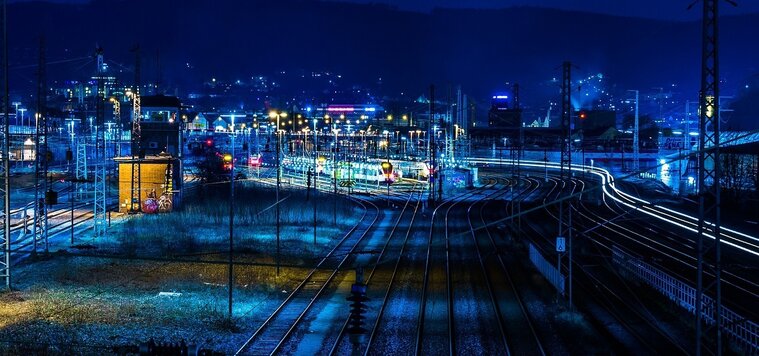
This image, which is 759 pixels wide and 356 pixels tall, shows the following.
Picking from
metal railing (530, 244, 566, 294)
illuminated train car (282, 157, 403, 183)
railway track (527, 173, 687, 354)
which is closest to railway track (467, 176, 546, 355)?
metal railing (530, 244, 566, 294)

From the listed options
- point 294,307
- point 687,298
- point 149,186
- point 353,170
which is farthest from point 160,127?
point 687,298

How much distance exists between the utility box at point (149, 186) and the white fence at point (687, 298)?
20301 mm

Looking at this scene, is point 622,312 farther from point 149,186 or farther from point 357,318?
point 149,186

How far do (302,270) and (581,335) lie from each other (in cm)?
928

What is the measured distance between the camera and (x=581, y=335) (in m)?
13.1

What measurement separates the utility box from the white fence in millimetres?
20301

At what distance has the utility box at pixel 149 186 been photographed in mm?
33094

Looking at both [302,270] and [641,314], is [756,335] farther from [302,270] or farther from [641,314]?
[302,270]

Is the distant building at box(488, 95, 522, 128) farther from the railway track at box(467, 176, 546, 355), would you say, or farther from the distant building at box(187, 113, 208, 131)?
the railway track at box(467, 176, 546, 355)

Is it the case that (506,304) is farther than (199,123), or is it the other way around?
(199,123)

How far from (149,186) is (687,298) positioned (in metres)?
25.5

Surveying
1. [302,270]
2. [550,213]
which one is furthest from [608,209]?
[302,270]

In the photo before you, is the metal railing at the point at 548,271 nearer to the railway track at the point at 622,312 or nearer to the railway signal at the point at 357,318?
the railway track at the point at 622,312

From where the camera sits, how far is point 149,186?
3412cm
